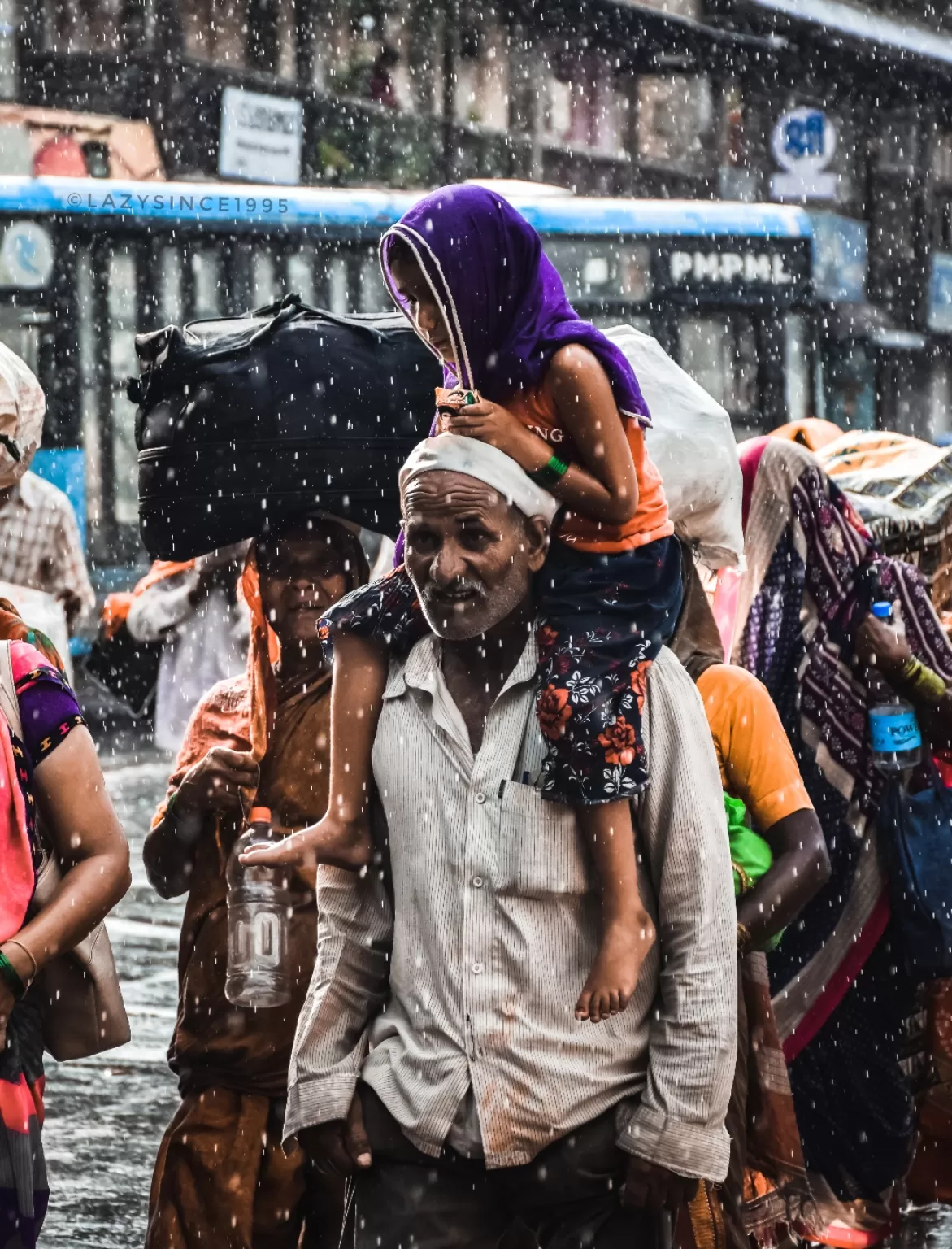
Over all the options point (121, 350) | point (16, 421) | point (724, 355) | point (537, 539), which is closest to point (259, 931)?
point (16, 421)

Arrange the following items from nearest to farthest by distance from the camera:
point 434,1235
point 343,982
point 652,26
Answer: point 434,1235, point 343,982, point 652,26

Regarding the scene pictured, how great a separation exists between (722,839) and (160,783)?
12.8 meters

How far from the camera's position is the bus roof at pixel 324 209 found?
18000 mm

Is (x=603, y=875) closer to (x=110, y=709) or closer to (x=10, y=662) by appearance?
(x=10, y=662)

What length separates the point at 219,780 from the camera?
4.50 m

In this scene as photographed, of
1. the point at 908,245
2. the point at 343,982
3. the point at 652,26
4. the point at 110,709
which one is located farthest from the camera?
the point at 908,245

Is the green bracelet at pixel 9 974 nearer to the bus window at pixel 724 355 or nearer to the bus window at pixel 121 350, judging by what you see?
the bus window at pixel 121 350

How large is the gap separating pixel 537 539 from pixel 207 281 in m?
15.4

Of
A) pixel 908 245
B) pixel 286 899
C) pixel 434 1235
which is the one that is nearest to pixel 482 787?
pixel 434 1235

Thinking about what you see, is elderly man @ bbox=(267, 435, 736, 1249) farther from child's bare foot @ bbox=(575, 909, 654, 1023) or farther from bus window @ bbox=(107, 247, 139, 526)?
bus window @ bbox=(107, 247, 139, 526)

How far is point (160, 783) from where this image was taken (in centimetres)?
1576

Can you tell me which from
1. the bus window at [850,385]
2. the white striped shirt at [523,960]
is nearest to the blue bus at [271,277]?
the bus window at [850,385]

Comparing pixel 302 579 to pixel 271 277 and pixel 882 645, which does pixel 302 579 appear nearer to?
pixel 882 645

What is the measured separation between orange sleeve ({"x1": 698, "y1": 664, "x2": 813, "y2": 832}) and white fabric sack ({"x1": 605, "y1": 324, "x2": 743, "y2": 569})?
0.97 ft
